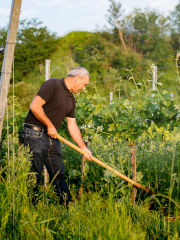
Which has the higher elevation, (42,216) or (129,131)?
(129,131)

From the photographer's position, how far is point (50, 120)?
3725 millimetres

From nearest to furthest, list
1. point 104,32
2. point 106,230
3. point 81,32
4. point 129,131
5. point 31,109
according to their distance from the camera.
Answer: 1. point 106,230
2. point 31,109
3. point 129,131
4. point 104,32
5. point 81,32

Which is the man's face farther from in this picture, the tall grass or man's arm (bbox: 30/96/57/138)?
the tall grass

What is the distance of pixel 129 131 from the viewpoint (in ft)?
12.5

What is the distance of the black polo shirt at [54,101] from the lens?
360 cm

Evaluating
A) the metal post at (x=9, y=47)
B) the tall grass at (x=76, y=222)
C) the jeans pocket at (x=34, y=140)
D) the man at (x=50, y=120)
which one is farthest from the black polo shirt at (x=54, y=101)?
the tall grass at (x=76, y=222)

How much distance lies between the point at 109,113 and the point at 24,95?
1295 centimetres

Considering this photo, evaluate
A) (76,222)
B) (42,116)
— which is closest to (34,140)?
(42,116)

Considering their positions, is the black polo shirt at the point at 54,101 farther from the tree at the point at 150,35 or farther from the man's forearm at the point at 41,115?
the tree at the point at 150,35

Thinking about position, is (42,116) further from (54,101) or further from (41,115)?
(54,101)

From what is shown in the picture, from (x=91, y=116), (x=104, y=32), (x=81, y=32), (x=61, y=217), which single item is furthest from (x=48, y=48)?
(x=61, y=217)

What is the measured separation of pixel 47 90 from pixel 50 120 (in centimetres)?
36

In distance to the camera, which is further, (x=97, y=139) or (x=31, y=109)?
(x=97, y=139)

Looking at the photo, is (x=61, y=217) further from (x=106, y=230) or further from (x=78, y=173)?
(x=78, y=173)
